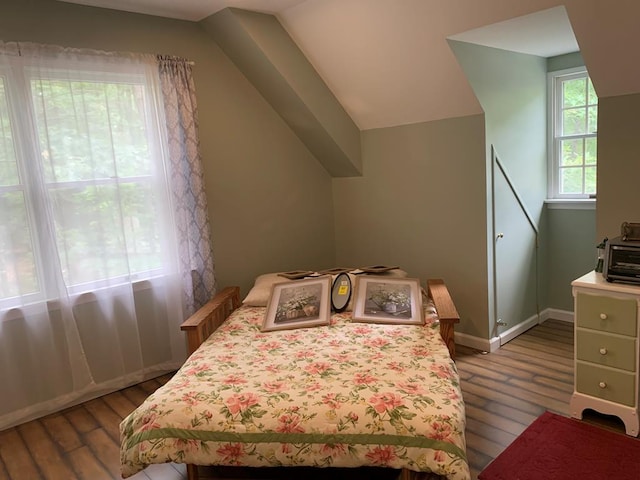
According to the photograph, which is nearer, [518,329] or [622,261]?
[622,261]

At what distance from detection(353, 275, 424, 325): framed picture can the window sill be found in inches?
58.8

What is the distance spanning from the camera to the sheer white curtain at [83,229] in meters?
2.66

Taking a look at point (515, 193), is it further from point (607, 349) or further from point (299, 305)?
point (299, 305)

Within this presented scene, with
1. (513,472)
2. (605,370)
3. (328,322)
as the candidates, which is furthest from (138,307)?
(605,370)

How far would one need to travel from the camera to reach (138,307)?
319 centimetres

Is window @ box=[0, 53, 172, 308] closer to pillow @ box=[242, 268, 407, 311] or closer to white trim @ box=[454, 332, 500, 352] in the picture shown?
pillow @ box=[242, 268, 407, 311]

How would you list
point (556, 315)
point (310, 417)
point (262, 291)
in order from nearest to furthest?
point (310, 417) < point (262, 291) < point (556, 315)

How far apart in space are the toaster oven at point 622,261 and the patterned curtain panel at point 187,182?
7.82 feet

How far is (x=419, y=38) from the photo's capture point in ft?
9.30

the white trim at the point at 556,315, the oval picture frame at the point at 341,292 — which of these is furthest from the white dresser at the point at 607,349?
the white trim at the point at 556,315

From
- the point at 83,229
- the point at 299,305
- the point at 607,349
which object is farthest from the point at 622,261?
the point at 83,229

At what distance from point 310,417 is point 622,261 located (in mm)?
1638

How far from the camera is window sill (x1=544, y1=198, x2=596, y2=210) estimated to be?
360cm

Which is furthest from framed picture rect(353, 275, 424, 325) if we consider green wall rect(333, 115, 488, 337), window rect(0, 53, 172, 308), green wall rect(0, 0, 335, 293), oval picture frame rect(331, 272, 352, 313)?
window rect(0, 53, 172, 308)
